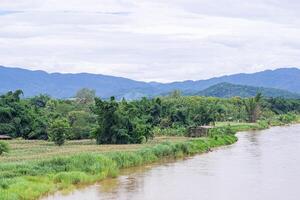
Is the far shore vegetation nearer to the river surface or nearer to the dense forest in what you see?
the dense forest

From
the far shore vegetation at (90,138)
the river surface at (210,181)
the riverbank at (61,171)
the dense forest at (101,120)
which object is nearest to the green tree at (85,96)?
the far shore vegetation at (90,138)

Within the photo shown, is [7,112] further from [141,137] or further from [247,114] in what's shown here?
[247,114]

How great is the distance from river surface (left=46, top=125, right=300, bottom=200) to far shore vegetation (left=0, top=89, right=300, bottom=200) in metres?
1.16

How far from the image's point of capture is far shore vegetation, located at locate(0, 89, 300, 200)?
2591cm

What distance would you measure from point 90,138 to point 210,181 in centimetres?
2442

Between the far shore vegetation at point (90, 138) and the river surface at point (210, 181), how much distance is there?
1161 millimetres

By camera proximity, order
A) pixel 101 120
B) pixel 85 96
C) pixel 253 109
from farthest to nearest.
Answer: pixel 253 109
pixel 85 96
pixel 101 120

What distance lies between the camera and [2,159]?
30828mm

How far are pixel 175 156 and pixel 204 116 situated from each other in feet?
87.7

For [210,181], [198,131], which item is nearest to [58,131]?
[210,181]

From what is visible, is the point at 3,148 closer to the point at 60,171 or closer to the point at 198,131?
the point at 60,171

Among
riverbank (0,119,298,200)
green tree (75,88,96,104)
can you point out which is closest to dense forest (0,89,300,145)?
riverbank (0,119,298,200)

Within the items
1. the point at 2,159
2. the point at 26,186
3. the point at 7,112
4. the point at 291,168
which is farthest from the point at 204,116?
the point at 26,186

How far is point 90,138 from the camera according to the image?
51.1 meters
